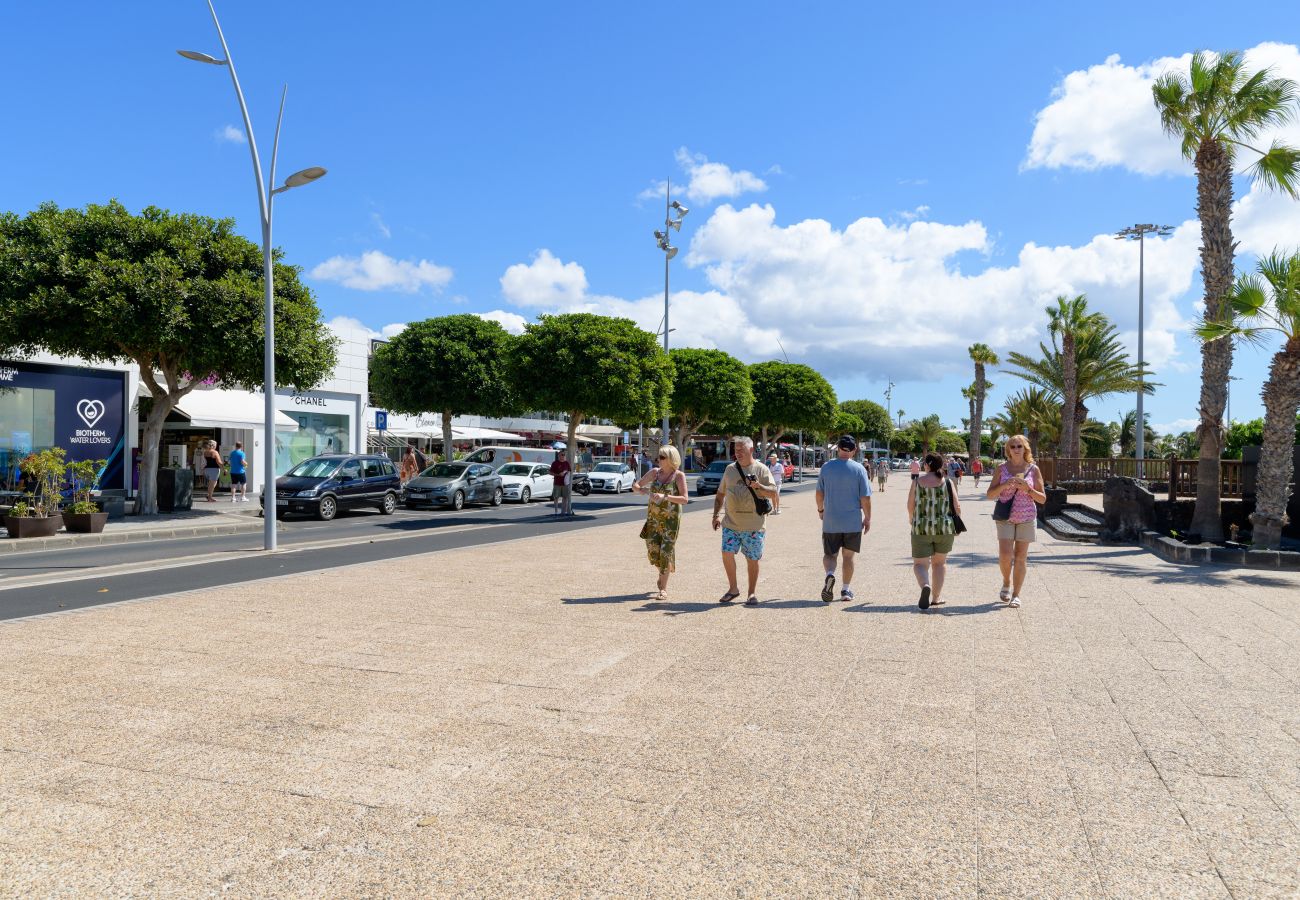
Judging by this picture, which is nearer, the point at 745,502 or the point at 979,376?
the point at 745,502

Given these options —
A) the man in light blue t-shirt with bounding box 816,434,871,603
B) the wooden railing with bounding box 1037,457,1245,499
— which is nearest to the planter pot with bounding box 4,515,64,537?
the man in light blue t-shirt with bounding box 816,434,871,603

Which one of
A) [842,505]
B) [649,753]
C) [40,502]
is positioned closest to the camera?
[649,753]

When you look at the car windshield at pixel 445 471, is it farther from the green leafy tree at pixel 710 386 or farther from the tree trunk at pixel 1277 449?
the tree trunk at pixel 1277 449

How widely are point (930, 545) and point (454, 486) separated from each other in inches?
767

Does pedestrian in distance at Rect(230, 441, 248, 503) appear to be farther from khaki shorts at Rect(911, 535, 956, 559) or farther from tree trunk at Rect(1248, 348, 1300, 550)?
tree trunk at Rect(1248, 348, 1300, 550)

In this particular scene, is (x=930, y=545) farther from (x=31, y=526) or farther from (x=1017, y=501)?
(x=31, y=526)

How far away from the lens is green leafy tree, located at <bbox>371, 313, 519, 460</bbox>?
34.0m

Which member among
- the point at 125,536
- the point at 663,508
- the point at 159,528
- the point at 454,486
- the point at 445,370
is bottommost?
the point at 125,536

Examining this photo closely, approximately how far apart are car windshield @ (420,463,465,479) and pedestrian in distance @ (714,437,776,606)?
19137 mm

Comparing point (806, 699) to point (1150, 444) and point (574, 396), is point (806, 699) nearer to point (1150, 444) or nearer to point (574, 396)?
point (574, 396)

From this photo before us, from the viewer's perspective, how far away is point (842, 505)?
8445mm

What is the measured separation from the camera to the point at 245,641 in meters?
6.77

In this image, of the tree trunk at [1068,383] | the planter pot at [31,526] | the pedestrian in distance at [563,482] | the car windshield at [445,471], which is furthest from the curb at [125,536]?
the tree trunk at [1068,383]

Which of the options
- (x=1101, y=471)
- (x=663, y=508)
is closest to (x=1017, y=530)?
(x=663, y=508)
